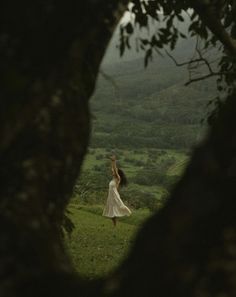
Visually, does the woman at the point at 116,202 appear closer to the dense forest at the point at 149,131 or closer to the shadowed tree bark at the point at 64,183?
the shadowed tree bark at the point at 64,183

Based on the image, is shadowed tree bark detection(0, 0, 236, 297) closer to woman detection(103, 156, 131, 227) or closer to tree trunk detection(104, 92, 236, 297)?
tree trunk detection(104, 92, 236, 297)

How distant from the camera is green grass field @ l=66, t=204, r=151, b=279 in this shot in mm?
11690

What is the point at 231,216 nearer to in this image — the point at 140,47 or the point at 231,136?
the point at 231,136

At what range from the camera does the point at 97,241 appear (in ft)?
48.8

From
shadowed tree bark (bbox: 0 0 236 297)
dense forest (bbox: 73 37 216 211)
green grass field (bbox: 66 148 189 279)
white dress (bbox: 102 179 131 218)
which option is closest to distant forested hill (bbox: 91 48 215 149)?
dense forest (bbox: 73 37 216 211)

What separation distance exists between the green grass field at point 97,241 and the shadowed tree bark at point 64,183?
6436mm

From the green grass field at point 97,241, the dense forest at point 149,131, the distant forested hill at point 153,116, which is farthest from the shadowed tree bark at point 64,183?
the distant forested hill at point 153,116

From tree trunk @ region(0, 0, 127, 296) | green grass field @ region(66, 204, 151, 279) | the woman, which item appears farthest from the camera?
the woman

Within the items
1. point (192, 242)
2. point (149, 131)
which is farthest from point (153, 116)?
point (192, 242)

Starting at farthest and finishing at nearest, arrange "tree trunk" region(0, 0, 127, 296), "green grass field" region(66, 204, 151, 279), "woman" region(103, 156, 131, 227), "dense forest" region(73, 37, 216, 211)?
1. "dense forest" region(73, 37, 216, 211)
2. "woman" region(103, 156, 131, 227)
3. "green grass field" region(66, 204, 151, 279)
4. "tree trunk" region(0, 0, 127, 296)

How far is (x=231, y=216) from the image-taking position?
2.31 m

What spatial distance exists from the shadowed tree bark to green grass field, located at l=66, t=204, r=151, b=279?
253 inches

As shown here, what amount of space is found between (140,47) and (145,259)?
12.9 feet

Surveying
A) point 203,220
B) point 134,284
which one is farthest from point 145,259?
point 203,220
